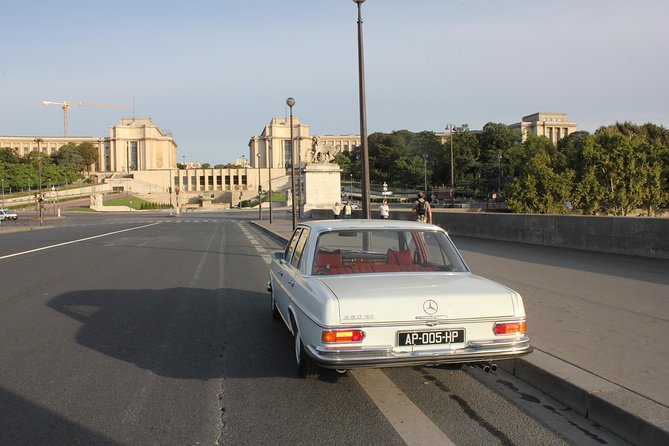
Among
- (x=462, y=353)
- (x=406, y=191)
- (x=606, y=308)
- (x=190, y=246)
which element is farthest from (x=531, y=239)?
(x=406, y=191)

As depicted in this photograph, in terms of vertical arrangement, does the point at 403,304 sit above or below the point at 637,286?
above

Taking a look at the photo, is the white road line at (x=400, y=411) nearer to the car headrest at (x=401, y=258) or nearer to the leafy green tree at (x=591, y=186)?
the car headrest at (x=401, y=258)

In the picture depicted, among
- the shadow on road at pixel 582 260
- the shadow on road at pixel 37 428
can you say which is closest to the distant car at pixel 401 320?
the shadow on road at pixel 37 428

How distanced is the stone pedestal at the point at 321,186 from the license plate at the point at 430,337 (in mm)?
46514

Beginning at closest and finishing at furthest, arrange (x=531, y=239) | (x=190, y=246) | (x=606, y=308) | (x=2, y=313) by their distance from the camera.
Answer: (x=606, y=308) < (x=2, y=313) < (x=531, y=239) < (x=190, y=246)

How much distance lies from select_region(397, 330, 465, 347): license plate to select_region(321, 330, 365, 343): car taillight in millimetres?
310

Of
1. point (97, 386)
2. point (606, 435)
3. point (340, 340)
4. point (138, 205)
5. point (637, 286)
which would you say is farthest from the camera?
point (138, 205)

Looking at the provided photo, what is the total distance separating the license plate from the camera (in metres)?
4.41

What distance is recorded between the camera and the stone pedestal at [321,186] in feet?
168

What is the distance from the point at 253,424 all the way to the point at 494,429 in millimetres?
1709

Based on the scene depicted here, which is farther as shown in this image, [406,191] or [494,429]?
[406,191]

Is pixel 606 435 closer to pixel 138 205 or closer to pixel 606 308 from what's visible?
pixel 606 308

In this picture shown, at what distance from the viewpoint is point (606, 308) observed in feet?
25.0

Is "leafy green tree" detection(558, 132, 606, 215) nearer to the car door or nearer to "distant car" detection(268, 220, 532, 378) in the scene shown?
the car door
